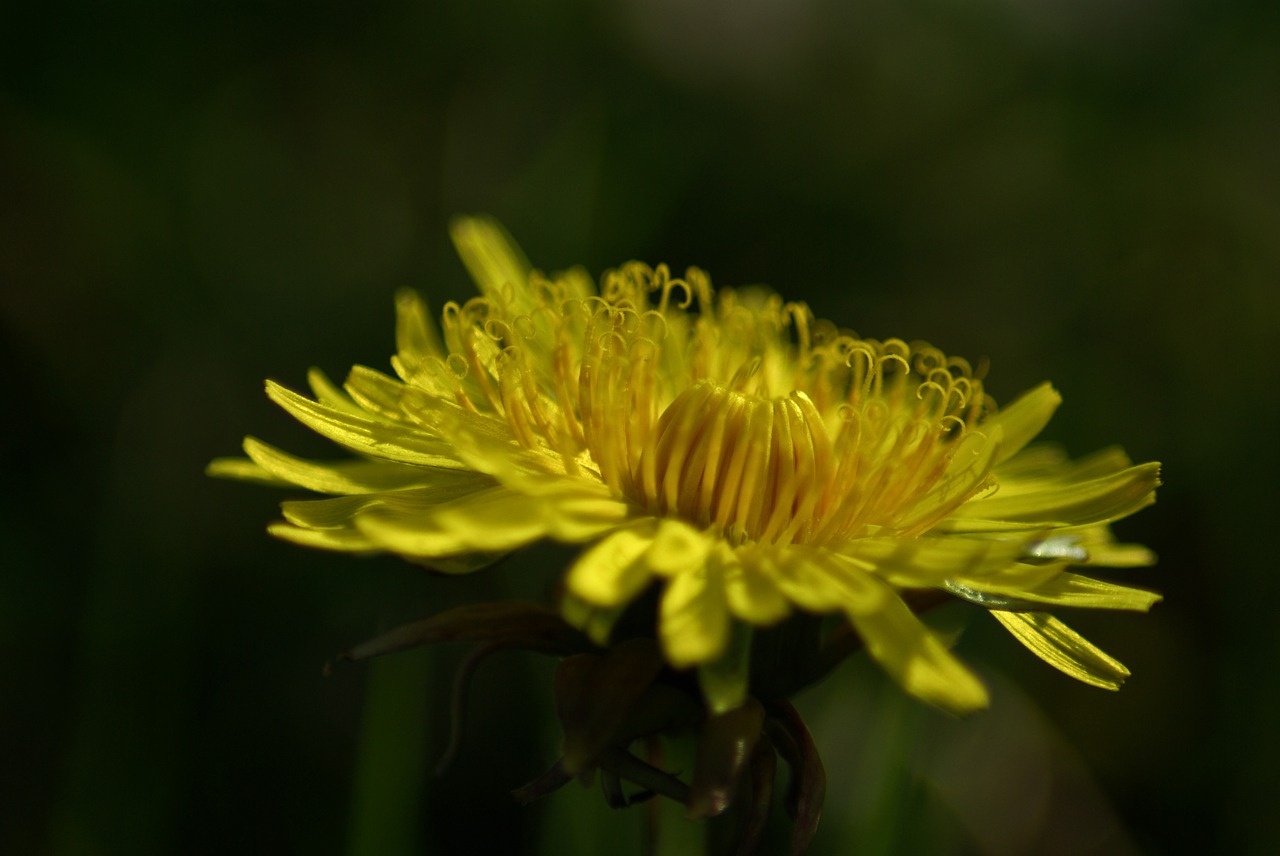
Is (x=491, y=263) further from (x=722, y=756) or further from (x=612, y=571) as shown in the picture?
(x=722, y=756)

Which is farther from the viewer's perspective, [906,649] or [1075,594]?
[1075,594]

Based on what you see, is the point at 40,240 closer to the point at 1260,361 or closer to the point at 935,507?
the point at 935,507

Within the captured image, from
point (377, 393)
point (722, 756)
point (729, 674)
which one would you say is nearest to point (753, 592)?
point (729, 674)

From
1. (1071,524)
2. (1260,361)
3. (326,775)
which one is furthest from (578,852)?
(1260,361)

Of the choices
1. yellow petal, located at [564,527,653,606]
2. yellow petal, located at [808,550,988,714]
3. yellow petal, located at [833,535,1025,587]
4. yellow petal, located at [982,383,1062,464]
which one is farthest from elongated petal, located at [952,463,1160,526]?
yellow petal, located at [564,527,653,606]

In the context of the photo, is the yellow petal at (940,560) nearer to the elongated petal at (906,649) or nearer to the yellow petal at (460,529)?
the elongated petal at (906,649)

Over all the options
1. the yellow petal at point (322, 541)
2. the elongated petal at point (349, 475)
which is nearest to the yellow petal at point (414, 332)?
the elongated petal at point (349, 475)

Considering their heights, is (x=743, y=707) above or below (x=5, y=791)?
above
